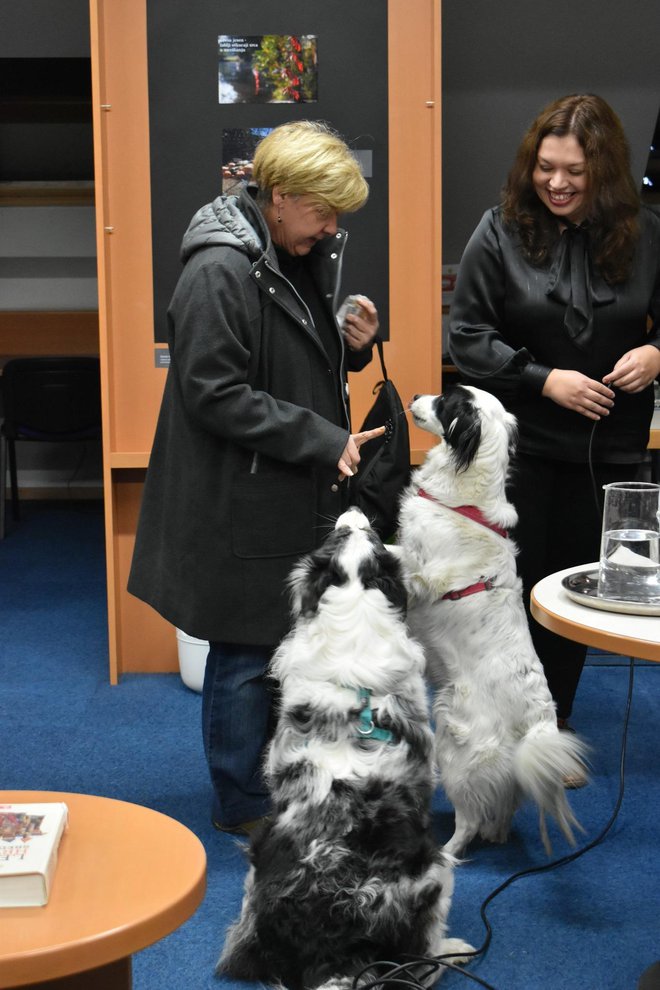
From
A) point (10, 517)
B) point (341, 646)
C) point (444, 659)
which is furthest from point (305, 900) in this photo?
point (10, 517)

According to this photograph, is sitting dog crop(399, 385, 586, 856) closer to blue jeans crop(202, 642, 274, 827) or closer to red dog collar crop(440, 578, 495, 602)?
red dog collar crop(440, 578, 495, 602)

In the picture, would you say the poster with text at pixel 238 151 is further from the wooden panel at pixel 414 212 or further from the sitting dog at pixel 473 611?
the sitting dog at pixel 473 611

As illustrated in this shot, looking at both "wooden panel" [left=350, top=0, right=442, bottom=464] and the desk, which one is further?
"wooden panel" [left=350, top=0, right=442, bottom=464]

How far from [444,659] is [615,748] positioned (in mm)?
1033

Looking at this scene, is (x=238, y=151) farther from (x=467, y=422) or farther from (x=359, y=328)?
(x=467, y=422)

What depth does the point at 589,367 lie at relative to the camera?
2.81 metres

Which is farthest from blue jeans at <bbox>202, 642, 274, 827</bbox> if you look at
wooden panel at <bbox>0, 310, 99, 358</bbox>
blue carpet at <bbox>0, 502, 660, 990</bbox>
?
wooden panel at <bbox>0, 310, 99, 358</bbox>

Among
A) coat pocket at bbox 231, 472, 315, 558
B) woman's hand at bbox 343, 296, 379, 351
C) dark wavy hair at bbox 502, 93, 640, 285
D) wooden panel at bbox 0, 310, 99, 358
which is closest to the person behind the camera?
coat pocket at bbox 231, 472, 315, 558

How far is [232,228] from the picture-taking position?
7.34ft

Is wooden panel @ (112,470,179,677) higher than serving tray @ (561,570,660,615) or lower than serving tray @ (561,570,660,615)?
lower

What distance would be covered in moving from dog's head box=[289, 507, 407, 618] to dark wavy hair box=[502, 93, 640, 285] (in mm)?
1232

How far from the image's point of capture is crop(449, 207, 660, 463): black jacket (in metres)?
2.76

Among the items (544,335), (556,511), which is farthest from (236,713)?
(544,335)

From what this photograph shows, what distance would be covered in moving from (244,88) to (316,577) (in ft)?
7.34
